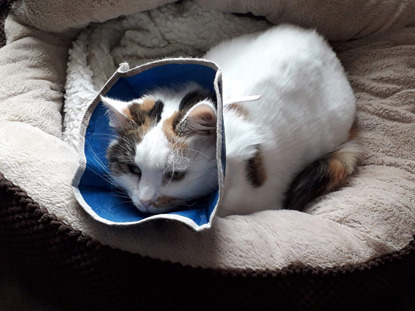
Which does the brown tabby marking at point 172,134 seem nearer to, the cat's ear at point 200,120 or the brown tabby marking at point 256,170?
the cat's ear at point 200,120

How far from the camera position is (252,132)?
3.58 ft

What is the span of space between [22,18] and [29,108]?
1.13 feet

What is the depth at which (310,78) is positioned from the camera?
1220 millimetres

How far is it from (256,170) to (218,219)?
0.54ft

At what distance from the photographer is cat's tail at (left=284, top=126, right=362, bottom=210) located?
1224 mm

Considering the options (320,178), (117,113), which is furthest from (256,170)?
(117,113)

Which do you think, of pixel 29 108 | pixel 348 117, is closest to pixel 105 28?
pixel 29 108

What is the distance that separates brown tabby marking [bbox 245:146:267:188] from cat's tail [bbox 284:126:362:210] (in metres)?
0.14

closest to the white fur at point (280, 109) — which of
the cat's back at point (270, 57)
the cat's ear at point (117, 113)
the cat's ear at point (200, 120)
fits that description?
the cat's back at point (270, 57)

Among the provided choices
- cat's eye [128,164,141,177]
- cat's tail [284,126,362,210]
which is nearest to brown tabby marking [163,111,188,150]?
cat's eye [128,164,141,177]

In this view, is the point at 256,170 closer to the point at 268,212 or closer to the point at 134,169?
the point at 268,212

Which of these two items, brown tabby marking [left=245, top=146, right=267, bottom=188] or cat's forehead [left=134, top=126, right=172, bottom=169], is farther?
brown tabby marking [left=245, top=146, right=267, bottom=188]

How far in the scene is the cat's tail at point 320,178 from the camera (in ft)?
4.01

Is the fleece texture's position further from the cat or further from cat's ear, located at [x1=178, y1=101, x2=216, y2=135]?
cat's ear, located at [x1=178, y1=101, x2=216, y2=135]
